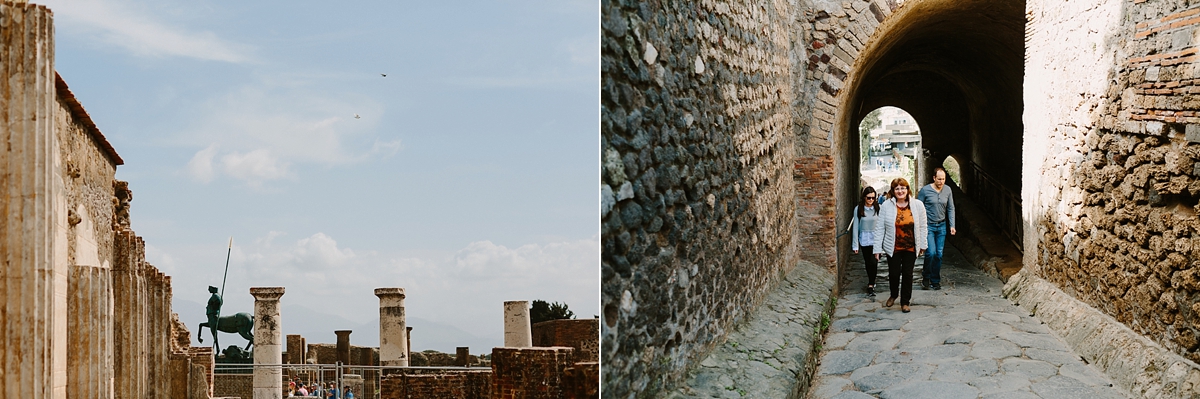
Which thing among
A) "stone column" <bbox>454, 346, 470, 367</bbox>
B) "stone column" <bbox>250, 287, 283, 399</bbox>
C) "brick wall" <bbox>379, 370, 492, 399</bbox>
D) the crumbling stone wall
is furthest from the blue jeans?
"stone column" <bbox>454, 346, 470, 367</bbox>

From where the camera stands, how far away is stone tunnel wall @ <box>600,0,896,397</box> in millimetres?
3492

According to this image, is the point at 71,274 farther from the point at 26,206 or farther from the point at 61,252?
the point at 26,206

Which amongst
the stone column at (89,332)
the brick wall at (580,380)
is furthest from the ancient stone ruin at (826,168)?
the stone column at (89,332)

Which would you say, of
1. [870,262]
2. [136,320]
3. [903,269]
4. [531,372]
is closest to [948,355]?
[903,269]

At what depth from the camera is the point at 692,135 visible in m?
4.41

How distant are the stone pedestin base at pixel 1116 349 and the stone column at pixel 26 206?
5.05 meters

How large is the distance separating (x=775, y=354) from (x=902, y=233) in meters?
2.36

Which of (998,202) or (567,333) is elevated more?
(998,202)

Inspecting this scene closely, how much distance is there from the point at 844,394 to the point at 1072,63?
311cm

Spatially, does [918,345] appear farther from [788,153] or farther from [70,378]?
[70,378]

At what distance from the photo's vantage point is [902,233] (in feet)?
23.2

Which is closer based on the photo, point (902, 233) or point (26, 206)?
point (26, 206)

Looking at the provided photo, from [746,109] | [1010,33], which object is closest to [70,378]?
[746,109]

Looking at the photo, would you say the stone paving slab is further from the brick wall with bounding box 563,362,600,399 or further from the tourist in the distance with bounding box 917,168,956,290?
the tourist in the distance with bounding box 917,168,956,290
